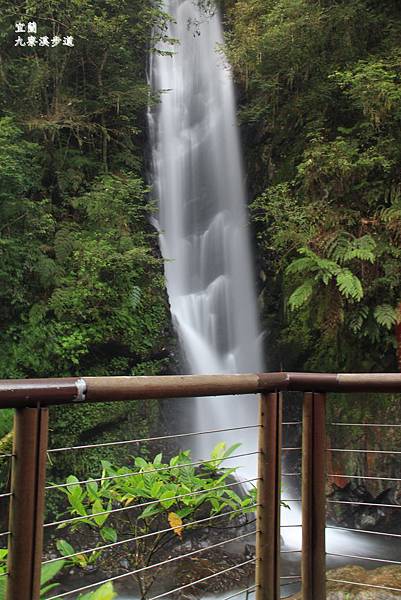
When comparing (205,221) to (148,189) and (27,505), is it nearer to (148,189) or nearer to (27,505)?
(148,189)

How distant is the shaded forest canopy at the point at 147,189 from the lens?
751 centimetres

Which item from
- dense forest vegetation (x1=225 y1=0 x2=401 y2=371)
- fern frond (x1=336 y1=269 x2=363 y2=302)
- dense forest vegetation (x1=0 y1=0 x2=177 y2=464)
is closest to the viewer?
fern frond (x1=336 y1=269 x2=363 y2=302)

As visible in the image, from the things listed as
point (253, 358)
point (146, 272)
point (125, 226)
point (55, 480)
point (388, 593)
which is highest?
point (125, 226)

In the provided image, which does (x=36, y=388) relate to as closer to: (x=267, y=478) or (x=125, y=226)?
(x=267, y=478)

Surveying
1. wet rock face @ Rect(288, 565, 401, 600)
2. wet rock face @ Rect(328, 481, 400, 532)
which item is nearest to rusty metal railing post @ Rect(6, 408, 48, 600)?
wet rock face @ Rect(288, 565, 401, 600)

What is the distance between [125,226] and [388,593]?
6.65 metres

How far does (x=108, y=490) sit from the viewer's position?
77.7 inches

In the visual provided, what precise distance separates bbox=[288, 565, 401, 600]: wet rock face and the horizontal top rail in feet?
7.27

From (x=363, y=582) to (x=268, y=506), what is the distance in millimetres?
3004

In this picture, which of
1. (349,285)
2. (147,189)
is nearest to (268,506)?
(349,285)

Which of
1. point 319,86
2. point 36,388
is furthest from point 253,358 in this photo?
point 36,388

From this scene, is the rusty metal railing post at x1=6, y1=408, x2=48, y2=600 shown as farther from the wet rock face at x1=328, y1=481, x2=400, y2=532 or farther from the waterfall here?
the waterfall

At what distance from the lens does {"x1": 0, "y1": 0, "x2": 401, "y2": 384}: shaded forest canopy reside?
24.6 feet

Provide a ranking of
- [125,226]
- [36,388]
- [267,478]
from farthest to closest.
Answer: [125,226]
[267,478]
[36,388]
